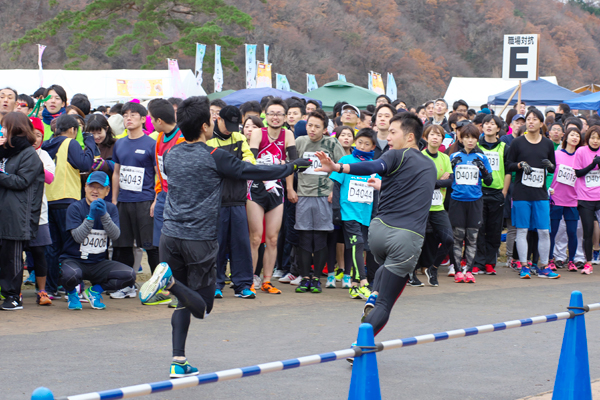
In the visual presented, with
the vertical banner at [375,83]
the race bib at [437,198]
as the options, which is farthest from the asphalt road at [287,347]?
the vertical banner at [375,83]

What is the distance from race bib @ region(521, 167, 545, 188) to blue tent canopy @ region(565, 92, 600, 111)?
12.5 m

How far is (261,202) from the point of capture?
27.8ft

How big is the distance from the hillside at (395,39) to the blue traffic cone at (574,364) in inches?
2031

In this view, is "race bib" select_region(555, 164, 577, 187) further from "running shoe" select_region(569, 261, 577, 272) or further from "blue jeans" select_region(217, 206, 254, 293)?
"blue jeans" select_region(217, 206, 254, 293)

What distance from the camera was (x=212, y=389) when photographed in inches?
196

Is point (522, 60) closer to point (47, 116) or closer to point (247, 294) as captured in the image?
point (247, 294)

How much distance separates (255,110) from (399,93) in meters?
67.4

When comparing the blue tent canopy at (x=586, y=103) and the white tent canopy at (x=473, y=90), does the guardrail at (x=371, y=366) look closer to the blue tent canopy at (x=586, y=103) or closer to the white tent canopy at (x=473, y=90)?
the blue tent canopy at (x=586, y=103)

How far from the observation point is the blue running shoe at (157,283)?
15.6 feet

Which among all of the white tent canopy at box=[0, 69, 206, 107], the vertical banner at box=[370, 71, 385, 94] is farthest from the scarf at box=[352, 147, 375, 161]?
the vertical banner at box=[370, 71, 385, 94]

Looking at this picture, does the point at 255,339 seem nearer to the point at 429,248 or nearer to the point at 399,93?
the point at 429,248

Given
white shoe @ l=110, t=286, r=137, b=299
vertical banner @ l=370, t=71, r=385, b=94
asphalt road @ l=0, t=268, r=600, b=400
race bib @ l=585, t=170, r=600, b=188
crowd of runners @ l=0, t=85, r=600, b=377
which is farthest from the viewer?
vertical banner @ l=370, t=71, r=385, b=94

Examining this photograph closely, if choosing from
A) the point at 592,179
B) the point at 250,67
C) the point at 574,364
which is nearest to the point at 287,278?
the point at 592,179

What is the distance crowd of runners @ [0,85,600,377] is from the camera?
17.0ft
